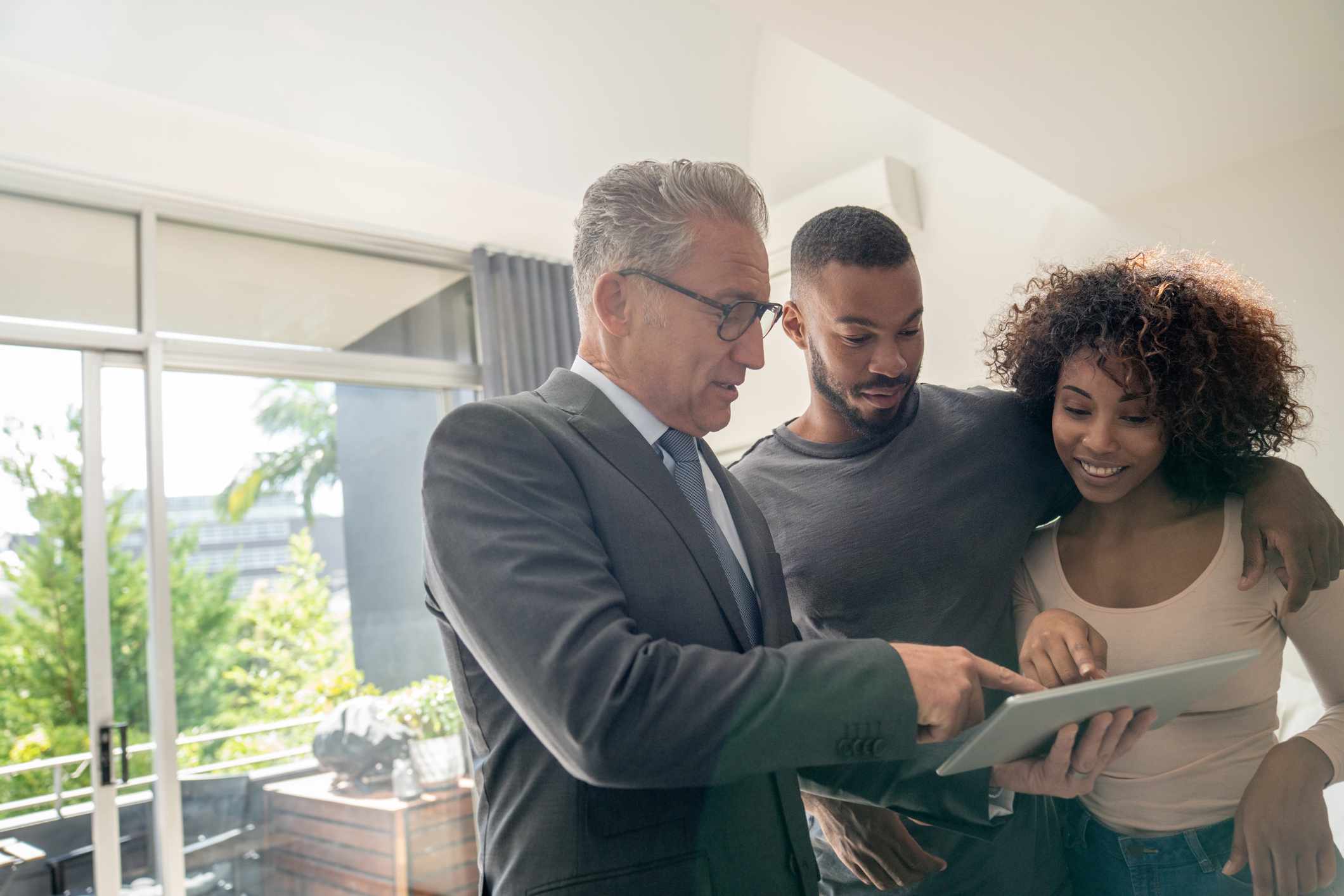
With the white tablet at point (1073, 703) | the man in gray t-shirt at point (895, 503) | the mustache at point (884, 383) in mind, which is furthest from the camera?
the mustache at point (884, 383)

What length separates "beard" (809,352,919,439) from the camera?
1544 mm

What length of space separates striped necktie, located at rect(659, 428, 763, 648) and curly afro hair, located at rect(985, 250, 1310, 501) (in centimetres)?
54

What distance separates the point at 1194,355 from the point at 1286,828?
55 centimetres

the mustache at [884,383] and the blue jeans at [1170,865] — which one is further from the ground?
the mustache at [884,383]

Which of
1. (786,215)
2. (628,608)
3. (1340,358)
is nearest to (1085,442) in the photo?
(628,608)


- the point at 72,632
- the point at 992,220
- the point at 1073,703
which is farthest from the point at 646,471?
the point at 72,632

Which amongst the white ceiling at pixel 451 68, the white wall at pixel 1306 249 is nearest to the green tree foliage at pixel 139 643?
the white ceiling at pixel 451 68

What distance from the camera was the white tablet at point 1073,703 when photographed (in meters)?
0.82

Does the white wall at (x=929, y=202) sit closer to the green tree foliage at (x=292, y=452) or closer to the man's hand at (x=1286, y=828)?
the green tree foliage at (x=292, y=452)

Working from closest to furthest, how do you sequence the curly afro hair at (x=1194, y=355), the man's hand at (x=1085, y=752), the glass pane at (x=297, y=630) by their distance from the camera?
the man's hand at (x=1085, y=752) < the curly afro hair at (x=1194, y=355) < the glass pane at (x=297, y=630)

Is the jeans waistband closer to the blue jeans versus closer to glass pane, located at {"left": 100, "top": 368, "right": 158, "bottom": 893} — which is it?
the blue jeans

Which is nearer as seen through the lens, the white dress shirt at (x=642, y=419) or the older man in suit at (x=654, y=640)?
the older man in suit at (x=654, y=640)

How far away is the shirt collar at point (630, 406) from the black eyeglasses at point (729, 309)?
0.12 metres

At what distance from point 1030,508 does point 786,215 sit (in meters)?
2.65
